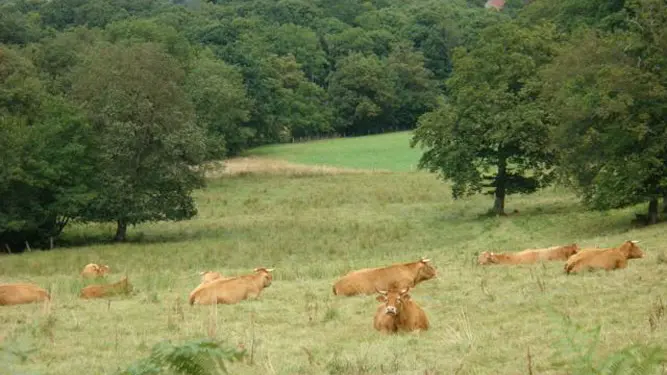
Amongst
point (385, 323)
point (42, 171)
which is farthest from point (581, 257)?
point (42, 171)

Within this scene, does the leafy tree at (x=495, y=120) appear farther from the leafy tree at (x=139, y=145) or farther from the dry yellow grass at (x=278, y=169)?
the dry yellow grass at (x=278, y=169)

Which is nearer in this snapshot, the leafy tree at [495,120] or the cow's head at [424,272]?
the cow's head at [424,272]

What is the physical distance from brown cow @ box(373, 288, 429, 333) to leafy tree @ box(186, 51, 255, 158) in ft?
169

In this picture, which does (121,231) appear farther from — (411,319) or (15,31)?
(15,31)

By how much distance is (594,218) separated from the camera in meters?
31.2

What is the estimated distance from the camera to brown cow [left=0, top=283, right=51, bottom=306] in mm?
16156

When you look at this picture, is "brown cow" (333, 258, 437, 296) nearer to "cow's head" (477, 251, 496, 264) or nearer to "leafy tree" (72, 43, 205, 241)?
"cow's head" (477, 251, 496, 264)

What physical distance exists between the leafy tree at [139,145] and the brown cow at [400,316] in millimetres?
26346

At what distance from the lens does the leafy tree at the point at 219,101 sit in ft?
219

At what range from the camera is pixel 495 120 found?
36344 millimetres

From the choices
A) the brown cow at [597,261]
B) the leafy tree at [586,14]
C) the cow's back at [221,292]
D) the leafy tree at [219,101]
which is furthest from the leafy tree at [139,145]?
the leafy tree at [586,14]

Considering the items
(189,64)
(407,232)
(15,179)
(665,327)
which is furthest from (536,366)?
(189,64)

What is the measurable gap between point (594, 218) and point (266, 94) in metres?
54.2

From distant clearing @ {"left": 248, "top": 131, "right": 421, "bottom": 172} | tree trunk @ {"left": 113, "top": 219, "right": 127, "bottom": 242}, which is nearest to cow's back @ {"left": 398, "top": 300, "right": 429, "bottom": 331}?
tree trunk @ {"left": 113, "top": 219, "right": 127, "bottom": 242}
